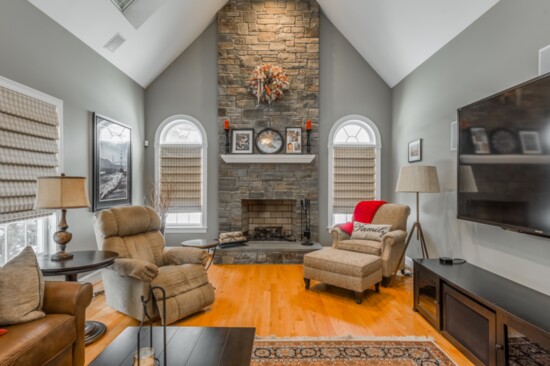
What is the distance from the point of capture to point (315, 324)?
111 inches

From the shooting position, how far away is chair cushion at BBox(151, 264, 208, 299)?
2.73 m

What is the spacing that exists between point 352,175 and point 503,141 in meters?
3.12

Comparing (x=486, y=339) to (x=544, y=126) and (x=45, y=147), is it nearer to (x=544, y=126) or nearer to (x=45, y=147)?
(x=544, y=126)

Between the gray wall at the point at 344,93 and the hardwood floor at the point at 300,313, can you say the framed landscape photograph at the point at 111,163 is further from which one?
the gray wall at the point at 344,93

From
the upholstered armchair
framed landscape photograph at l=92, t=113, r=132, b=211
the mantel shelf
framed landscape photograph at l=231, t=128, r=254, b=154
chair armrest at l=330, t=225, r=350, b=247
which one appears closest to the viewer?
the upholstered armchair

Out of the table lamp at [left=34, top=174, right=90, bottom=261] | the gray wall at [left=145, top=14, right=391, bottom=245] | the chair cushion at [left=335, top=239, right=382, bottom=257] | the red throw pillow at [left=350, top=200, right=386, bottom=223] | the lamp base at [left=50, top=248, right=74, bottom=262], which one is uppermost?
the gray wall at [left=145, top=14, right=391, bottom=245]

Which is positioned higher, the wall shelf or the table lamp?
the wall shelf

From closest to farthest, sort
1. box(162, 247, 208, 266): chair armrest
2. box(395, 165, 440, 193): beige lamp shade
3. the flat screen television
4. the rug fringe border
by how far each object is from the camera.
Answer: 1. the flat screen television
2. the rug fringe border
3. box(162, 247, 208, 266): chair armrest
4. box(395, 165, 440, 193): beige lamp shade

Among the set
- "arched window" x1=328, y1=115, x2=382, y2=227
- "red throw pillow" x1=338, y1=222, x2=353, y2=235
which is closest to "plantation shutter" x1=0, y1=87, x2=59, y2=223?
"red throw pillow" x1=338, y1=222, x2=353, y2=235

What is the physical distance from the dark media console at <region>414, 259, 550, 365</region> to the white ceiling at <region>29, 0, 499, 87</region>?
2.51 metres

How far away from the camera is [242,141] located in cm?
528

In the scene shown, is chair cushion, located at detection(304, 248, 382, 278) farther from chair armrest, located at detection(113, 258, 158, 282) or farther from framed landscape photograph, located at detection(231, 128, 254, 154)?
framed landscape photograph, located at detection(231, 128, 254, 154)

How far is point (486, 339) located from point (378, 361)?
0.73 meters

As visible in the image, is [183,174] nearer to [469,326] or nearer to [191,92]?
[191,92]
